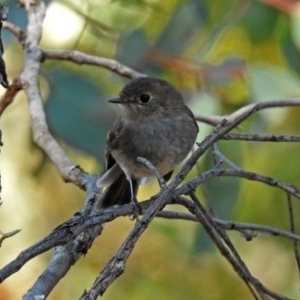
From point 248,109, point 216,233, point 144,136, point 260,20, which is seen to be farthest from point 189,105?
point 216,233

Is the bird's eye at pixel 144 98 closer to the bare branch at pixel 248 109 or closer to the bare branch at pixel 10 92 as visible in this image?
the bare branch at pixel 248 109

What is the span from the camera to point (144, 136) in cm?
342

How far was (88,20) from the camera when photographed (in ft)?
12.2

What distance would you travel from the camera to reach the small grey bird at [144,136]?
10.9 feet

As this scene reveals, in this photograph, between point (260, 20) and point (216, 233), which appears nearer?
point (216, 233)

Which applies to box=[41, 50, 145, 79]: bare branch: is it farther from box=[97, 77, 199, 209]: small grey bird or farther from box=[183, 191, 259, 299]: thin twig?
box=[183, 191, 259, 299]: thin twig

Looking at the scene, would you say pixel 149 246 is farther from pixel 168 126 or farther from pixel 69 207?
pixel 168 126

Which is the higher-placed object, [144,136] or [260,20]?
[260,20]

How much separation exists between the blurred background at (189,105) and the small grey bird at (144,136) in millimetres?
93

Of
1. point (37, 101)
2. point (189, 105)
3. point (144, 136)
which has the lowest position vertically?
point (37, 101)

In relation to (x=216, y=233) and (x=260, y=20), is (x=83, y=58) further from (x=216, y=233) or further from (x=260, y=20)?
(x=216, y=233)

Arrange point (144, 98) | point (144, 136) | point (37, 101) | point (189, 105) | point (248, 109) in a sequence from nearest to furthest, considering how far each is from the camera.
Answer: point (248, 109) → point (37, 101) → point (144, 136) → point (144, 98) → point (189, 105)

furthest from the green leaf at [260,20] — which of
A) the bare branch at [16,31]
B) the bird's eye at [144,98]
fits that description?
the bare branch at [16,31]

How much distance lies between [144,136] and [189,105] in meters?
0.42
